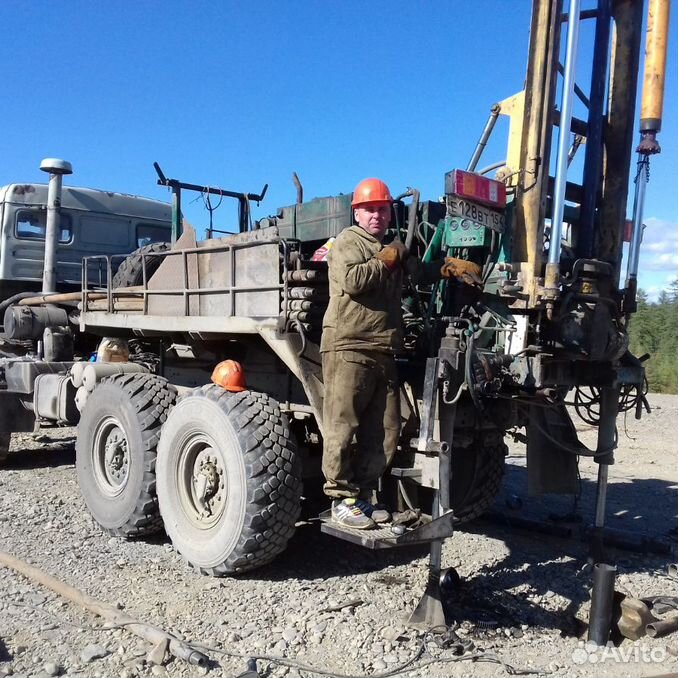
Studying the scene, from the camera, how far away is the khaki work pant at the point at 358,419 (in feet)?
13.9

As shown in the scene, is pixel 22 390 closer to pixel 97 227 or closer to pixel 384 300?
pixel 97 227

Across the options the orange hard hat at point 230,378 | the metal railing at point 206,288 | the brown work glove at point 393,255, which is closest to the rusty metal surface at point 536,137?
the brown work glove at point 393,255

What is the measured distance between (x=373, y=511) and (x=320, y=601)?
64cm

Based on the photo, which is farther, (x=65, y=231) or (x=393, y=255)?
(x=65, y=231)

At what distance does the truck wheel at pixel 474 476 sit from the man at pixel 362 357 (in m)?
1.45

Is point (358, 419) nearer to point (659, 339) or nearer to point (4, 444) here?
point (4, 444)

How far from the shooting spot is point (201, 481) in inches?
197

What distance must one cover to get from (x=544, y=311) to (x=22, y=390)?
17.7ft

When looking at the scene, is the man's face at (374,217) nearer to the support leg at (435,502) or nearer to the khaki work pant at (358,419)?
the khaki work pant at (358,419)

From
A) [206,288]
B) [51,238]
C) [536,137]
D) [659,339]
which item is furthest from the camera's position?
[659,339]

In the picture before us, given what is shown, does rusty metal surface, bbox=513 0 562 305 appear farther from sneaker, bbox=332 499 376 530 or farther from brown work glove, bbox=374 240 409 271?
sneaker, bbox=332 499 376 530

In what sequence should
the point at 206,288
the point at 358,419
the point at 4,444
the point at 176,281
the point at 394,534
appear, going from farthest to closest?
the point at 4,444
the point at 176,281
the point at 206,288
the point at 358,419
the point at 394,534

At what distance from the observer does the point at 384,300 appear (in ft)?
14.0

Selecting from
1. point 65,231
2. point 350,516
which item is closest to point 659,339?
point 65,231
